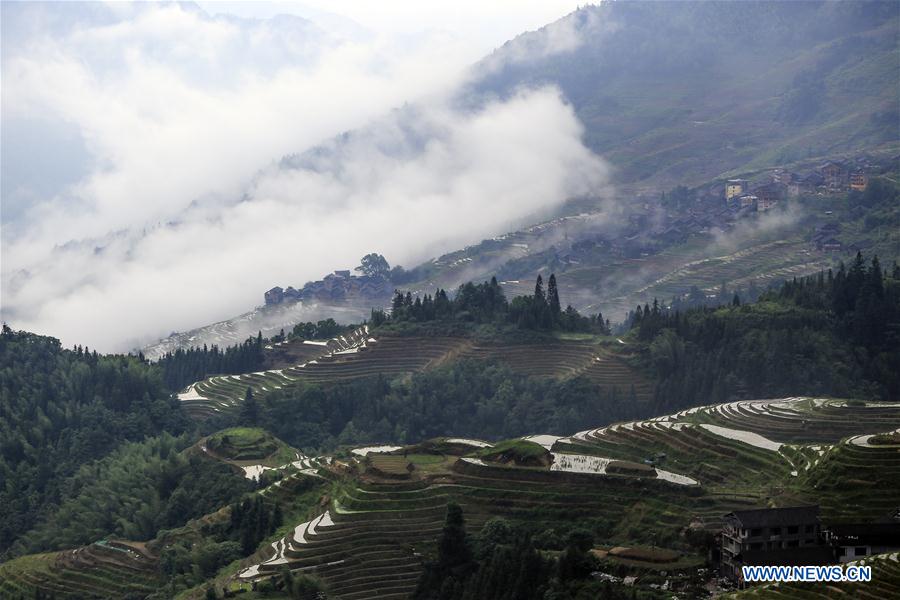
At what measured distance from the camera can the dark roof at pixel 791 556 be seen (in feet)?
149

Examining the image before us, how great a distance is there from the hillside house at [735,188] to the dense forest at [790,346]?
2100 inches

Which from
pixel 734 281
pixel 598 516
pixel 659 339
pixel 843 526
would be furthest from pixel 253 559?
pixel 734 281

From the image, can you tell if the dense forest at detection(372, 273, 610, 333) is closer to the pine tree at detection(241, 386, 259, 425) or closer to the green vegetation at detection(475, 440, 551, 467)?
the pine tree at detection(241, 386, 259, 425)

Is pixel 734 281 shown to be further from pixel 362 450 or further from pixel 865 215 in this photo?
pixel 362 450

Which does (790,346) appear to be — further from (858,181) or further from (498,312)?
(858,181)

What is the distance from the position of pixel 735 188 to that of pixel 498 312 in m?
51.7

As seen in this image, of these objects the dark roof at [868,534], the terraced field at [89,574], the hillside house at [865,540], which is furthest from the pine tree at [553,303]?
the hillside house at [865,540]

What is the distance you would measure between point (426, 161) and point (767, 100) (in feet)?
148

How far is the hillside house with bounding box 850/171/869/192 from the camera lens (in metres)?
134

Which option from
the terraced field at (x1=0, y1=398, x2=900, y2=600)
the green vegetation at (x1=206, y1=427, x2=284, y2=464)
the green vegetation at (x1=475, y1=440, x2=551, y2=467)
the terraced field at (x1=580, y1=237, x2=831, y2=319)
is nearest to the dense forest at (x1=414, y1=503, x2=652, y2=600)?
the terraced field at (x1=0, y1=398, x2=900, y2=600)

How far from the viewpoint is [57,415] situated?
9738 cm

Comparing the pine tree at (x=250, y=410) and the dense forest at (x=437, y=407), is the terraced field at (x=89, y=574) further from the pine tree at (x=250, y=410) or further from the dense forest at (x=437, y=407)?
the pine tree at (x=250, y=410)

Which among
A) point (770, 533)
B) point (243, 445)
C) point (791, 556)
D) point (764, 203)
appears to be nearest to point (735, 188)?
point (764, 203)

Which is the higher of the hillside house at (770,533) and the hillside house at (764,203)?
the hillside house at (764,203)
